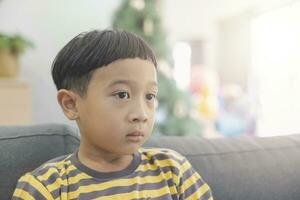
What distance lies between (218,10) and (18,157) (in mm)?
3991

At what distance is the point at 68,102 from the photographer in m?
0.92

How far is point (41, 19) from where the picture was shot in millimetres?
3789

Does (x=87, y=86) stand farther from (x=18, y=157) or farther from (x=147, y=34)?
(x=147, y=34)

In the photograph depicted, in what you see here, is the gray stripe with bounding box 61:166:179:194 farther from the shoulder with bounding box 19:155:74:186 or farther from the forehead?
the forehead

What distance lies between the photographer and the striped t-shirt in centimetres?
87

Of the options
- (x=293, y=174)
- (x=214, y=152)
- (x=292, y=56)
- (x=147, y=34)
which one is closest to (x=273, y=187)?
(x=293, y=174)

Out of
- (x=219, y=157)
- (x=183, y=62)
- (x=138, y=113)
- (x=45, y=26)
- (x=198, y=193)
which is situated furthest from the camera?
(x=183, y=62)

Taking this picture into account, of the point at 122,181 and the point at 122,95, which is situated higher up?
the point at 122,95

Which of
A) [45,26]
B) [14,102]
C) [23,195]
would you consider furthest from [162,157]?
[45,26]

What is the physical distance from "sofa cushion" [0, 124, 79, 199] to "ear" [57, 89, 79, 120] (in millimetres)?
134

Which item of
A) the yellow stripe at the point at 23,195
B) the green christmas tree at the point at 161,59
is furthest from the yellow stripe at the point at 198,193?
the green christmas tree at the point at 161,59

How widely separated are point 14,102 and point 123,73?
2.34 metres

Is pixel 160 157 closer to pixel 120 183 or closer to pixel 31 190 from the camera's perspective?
pixel 120 183

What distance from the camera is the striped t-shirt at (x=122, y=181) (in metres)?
0.87
